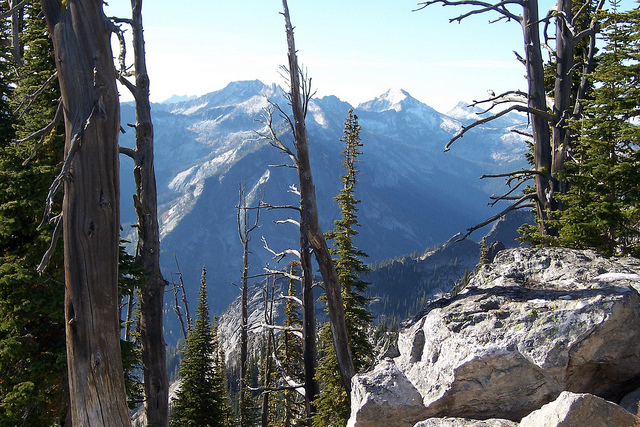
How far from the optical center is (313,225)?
10.6 metres

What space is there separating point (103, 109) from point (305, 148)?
5.89 meters

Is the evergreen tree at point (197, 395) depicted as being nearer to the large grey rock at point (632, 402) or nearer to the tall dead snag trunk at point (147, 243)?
the tall dead snag trunk at point (147, 243)

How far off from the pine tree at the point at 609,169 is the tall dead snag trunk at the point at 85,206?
7.97 meters

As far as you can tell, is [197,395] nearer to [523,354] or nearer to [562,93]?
[523,354]

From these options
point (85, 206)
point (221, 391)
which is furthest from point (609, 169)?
point (221, 391)

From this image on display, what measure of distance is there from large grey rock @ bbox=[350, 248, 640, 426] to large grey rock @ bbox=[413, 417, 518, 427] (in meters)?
0.37

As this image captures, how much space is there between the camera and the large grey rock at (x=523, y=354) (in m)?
5.51

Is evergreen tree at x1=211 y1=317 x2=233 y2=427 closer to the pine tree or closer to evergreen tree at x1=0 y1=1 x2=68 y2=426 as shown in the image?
evergreen tree at x1=0 y1=1 x2=68 y2=426

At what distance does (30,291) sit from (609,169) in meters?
11.3

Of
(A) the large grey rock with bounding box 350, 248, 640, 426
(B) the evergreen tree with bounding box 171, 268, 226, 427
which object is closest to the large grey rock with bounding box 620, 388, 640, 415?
(A) the large grey rock with bounding box 350, 248, 640, 426

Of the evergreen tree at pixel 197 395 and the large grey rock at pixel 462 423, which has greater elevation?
the large grey rock at pixel 462 423

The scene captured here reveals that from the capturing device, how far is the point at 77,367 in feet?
16.9

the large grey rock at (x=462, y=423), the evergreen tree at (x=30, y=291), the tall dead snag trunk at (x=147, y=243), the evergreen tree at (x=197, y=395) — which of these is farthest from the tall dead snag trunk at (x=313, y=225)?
the evergreen tree at (x=197, y=395)

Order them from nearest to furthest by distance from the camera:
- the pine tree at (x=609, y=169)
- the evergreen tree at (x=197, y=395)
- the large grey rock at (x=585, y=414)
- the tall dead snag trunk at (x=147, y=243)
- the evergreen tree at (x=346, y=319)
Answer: the large grey rock at (x=585, y=414), the pine tree at (x=609, y=169), the tall dead snag trunk at (x=147, y=243), the evergreen tree at (x=346, y=319), the evergreen tree at (x=197, y=395)
